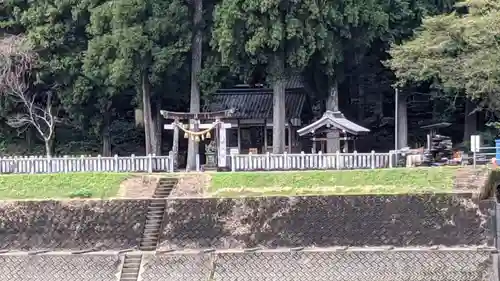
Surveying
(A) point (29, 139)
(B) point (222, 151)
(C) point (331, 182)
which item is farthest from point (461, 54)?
(A) point (29, 139)

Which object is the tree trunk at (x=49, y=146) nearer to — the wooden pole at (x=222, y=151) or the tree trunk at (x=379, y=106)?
the wooden pole at (x=222, y=151)

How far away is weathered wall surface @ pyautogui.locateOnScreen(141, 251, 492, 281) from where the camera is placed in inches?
896

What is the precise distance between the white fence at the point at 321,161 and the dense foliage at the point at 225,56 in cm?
327

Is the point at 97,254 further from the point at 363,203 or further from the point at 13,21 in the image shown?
the point at 13,21

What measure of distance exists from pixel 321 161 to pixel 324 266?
7.66 metres

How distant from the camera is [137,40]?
33094 mm

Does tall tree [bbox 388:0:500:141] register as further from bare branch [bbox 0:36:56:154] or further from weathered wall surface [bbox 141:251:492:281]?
bare branch [bbox 0:36:56:154]

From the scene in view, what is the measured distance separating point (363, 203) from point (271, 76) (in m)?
10.5

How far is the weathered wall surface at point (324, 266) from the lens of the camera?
22.8 metres

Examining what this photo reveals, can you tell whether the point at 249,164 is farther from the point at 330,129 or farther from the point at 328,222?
the point at 328,222

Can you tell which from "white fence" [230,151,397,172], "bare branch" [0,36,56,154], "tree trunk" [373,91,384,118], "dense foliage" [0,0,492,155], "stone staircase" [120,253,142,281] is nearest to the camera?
Answer: "stone staircase" [120,253,142,281]

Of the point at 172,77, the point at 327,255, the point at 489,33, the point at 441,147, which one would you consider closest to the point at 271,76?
the point at 172,77

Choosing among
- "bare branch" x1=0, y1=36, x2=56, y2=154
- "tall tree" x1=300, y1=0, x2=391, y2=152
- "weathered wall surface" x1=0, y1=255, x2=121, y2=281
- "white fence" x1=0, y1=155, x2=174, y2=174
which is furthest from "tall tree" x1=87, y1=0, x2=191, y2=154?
"weathered wall surface" x1=0, y1=255, x2=121, y2=281

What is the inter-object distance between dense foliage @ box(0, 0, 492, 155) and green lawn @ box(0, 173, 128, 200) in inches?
248
